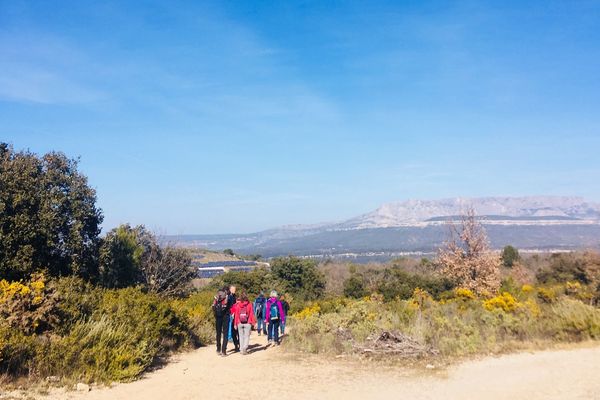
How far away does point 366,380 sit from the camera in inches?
370

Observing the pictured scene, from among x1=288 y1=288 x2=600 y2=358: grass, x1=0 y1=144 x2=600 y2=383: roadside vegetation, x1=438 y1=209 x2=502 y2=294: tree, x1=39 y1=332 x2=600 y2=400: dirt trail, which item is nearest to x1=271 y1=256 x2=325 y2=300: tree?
x1=438 y1=209 x2=502 y2=294: tree

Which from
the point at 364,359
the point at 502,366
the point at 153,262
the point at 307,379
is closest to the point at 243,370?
the point at 307,379

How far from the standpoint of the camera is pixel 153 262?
29.1 m

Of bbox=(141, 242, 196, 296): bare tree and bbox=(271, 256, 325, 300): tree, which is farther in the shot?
bbox=(271, 256, 325, 300): tree

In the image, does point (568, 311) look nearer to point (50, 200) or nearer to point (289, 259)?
point (50, 200)

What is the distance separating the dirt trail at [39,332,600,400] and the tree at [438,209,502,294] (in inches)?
608

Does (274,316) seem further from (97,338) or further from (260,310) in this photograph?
(97,338)

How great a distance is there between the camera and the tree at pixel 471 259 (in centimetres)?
2634

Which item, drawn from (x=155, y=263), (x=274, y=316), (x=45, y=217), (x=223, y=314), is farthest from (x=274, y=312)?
(x=155, y=263)

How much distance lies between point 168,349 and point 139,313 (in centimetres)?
176

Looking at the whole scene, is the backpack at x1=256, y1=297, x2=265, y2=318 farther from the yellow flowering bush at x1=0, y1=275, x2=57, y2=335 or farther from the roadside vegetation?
the yellow flowering bush at x1=0, y1=275, x2=57, y2=335

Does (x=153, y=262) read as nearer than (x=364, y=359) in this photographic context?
No

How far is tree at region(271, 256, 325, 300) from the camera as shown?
36.3 metres

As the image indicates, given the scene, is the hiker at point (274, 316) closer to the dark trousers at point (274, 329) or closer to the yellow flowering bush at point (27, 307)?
the dark trousers at point (274, 329)
